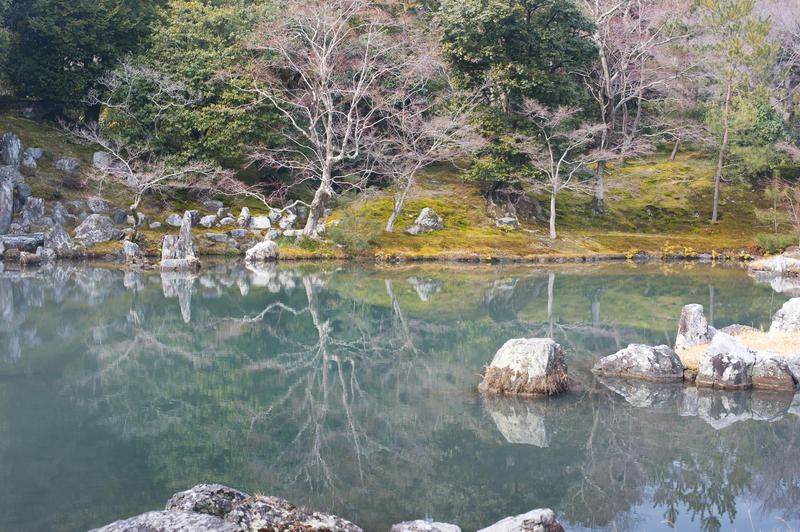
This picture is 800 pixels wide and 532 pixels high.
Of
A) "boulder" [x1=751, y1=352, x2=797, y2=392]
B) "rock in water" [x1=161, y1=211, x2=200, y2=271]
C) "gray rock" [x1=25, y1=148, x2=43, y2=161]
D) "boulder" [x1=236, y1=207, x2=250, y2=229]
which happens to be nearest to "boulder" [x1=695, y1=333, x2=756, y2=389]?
"boulder" [x1=751, y1=352, x2=797, y2=392]

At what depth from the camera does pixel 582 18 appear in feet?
109

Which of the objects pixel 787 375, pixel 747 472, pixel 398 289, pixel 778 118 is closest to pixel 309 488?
pixel 747 472

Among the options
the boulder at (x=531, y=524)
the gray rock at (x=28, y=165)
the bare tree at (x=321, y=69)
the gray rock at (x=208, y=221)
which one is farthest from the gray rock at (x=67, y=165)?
the boulder at (x=531, y=524)

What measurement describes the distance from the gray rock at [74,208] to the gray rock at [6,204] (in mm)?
2520

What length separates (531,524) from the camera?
5551 millimetres

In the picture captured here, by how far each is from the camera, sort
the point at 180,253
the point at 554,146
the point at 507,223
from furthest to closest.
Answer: the point at 507,223, the point at 554,146, the point at 180,253

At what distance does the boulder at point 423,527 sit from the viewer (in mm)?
5629

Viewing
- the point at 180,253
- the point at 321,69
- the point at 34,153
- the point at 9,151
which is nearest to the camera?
the point at 180,253

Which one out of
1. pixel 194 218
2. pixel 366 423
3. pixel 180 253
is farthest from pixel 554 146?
pixel 366 423

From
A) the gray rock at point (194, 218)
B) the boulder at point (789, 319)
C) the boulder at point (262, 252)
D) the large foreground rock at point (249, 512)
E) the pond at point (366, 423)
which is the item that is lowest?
the pond at point (366, 423)

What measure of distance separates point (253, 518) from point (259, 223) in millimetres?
27738

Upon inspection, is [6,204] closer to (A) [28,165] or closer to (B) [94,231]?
(B) [94,231]

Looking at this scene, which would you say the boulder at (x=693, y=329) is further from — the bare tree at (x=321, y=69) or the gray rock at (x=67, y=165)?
the gray rock at (x=67, y=165)

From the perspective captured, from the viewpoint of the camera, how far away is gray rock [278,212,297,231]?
32406 mm
